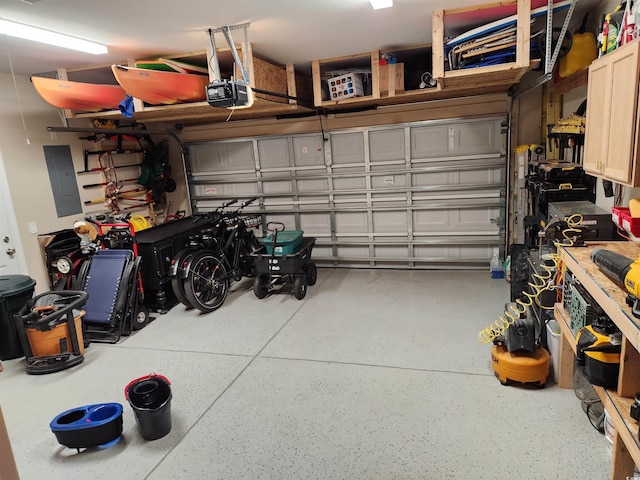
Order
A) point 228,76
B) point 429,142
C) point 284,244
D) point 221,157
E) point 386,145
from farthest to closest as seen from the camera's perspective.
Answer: point 221,157 < point 386,145 < point 429,142 < point 284,244 < point 228,76

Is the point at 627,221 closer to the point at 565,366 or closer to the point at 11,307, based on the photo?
the point at 565,366

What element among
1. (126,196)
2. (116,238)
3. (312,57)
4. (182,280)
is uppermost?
(312,57)

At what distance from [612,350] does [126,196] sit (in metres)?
6.19

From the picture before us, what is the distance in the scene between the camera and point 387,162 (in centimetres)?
597

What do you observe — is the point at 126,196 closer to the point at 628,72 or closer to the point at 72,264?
the point at 72,264

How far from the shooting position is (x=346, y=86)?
488cm

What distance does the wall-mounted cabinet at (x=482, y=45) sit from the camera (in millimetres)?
3301

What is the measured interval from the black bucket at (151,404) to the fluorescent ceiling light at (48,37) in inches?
112

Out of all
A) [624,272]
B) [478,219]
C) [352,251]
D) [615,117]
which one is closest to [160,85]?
[352,251]

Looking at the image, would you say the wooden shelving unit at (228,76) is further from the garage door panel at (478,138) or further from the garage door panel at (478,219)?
the garage door panel at (478,219)

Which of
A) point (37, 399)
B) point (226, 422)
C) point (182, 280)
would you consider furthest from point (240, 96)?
point (37, 399)

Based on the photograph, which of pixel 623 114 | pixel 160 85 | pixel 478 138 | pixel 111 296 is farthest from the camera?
pixel 478 138

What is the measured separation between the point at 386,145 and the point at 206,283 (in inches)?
129

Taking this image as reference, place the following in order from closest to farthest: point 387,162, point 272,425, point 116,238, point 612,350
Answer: point 612,350
point 272,425
point 116,238
point 387,162
